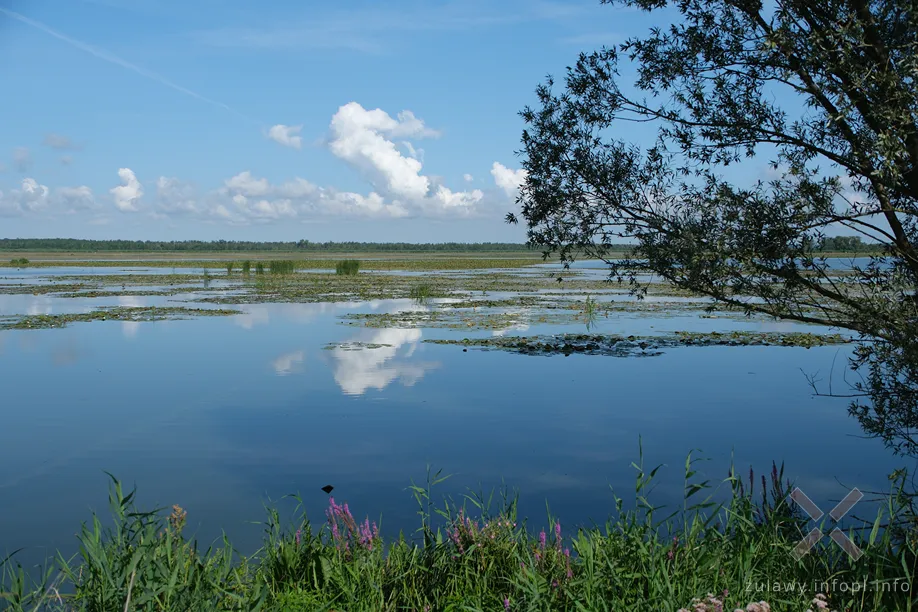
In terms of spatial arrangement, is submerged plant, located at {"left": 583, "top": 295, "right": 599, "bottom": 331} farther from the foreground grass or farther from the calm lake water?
the foreground grass

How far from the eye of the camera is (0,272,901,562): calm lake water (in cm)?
768

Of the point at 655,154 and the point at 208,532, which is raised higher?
the point at 655,154

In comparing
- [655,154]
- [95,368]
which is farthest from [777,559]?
[95,368]

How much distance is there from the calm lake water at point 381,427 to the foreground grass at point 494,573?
5.37ft

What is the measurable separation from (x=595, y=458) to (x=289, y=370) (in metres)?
7.66

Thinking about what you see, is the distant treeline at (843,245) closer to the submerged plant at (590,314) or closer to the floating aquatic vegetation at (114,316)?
the submerged plant at (590,314)

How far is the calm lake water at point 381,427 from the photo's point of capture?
7.68m

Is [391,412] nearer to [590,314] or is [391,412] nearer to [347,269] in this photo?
[590,314]

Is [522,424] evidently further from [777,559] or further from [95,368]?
[95,368]

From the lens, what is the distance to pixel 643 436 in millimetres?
9945

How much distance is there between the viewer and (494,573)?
511cm

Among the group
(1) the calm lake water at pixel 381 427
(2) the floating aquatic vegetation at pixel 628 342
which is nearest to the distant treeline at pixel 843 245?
(1) the calm lake water at pixel 381 427

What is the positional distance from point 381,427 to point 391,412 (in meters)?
0.90
